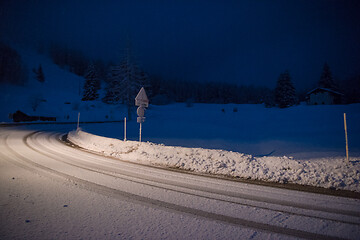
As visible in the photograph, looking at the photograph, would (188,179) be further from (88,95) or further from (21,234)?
(88,95)

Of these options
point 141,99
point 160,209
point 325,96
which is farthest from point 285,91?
point 160,209

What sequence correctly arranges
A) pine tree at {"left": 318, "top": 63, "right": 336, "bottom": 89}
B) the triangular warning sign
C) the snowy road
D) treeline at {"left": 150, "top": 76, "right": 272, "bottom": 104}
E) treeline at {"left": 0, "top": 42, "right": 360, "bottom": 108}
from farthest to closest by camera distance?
treeline at {"left": 150, "top": 76, "right": 272, "bottom": 104} → pine tree at {"left": 318, "top": 63, "right": 336, "bottom": 89} → treeline at {"left": 0, "top": 42, "right": 360, "bottom": 108} → the triangular warning sign → the snowy road

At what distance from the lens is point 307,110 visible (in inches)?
1247

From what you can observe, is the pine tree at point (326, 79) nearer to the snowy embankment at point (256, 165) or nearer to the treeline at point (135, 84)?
the treeline at point (135, 84)

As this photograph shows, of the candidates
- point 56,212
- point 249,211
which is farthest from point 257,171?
point 56,212

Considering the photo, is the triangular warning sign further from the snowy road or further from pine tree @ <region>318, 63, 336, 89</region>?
pine tree @ <region>318, 63, 336, 89</region>

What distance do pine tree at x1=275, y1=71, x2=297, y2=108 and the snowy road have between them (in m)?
54.7

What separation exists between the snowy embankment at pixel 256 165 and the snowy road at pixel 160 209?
86cm

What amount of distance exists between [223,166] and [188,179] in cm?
159

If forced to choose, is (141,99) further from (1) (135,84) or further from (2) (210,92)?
(2) (210,92)

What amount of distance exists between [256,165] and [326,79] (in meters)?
61.9

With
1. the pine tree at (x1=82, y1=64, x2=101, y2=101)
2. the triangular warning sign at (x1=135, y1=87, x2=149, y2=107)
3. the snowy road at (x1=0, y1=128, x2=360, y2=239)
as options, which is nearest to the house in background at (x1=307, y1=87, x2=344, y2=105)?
the triangular warning sign at (x1=135, y1=87, x2=149, y2=107)

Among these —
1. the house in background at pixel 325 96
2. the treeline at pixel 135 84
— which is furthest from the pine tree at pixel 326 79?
the house in background at pixel 325 96

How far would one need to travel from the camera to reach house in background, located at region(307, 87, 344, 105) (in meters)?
42.5
